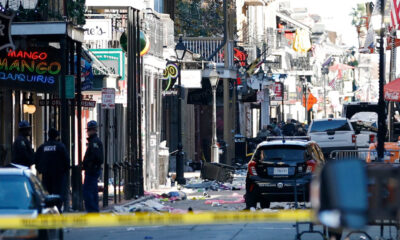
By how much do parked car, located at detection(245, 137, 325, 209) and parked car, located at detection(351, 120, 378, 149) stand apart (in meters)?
18.2

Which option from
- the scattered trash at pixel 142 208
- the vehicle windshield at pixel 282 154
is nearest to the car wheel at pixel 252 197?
the vehicle windshield at pixel 282 154

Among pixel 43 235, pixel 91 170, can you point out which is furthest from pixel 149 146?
pixel 43 235

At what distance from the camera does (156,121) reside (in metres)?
32.4

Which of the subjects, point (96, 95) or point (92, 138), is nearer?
point (92, 138)

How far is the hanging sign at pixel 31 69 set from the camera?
2105cm

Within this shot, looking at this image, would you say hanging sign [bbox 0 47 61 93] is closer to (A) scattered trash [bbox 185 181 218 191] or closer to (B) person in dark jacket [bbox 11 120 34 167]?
(B) person in dark jacket [bbox 11 120 34 167]

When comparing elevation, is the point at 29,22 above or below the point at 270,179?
above

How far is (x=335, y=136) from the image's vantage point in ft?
130

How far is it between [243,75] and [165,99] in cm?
1110

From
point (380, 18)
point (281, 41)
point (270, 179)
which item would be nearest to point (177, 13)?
point (380, 18)

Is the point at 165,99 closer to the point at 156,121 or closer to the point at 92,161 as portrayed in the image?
the point at 156,121

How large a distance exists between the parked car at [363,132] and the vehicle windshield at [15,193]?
28907 millimetres

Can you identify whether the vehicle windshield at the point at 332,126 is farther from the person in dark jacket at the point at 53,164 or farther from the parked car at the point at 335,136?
the person in dark jacket at the point at 53,164

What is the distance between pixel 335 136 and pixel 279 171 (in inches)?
708
